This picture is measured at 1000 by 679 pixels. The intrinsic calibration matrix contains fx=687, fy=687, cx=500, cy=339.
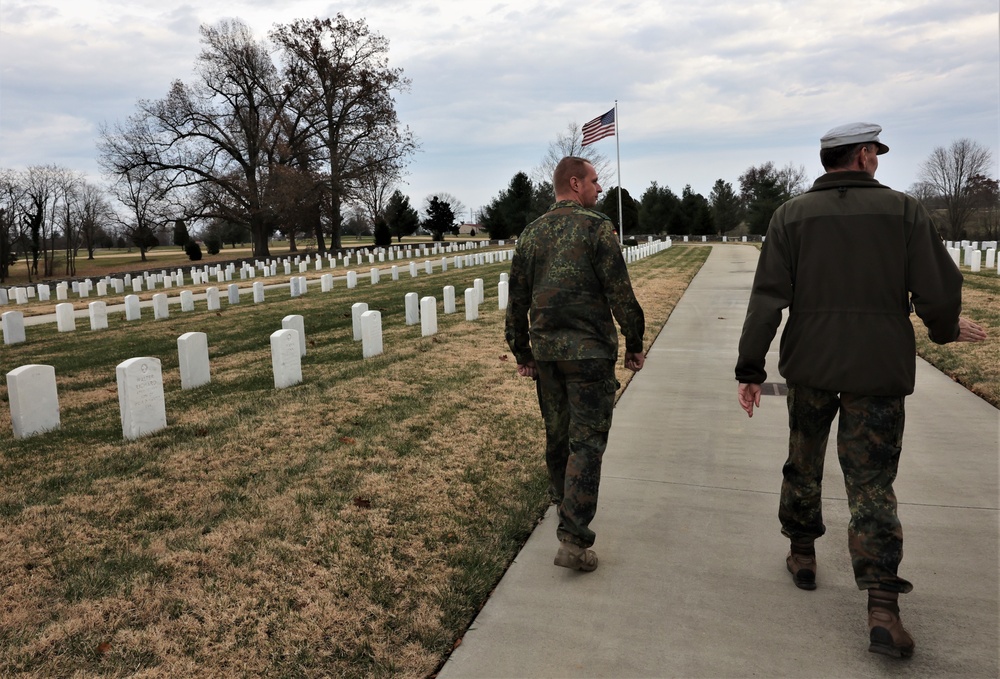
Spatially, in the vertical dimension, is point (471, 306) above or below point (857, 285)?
below

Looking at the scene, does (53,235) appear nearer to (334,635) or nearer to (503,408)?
(503,408)

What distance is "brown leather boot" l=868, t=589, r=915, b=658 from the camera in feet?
8.88

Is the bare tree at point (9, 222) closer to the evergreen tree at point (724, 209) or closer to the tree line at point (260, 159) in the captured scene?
the tree line at point (260, 159)

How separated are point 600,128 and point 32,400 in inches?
946

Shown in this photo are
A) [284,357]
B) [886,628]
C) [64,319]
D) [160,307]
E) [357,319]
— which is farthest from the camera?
[160,307]

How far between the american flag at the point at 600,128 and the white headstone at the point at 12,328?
20.2 metres

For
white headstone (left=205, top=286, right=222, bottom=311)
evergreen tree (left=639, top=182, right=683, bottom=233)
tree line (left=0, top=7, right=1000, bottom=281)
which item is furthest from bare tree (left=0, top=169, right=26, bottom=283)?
evergreen tree (left=639, top=182, right=683, bottom=233)

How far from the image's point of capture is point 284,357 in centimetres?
759

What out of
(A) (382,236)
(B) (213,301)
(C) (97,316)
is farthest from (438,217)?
(C) (97,316)

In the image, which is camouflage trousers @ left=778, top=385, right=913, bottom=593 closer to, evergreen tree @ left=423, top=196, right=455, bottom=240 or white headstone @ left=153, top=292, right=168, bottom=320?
white headstone @ left=153, top=292, right=168, bottom=320

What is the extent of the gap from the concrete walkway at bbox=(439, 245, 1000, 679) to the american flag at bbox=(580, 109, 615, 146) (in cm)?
2262

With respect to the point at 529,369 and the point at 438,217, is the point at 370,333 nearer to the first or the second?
the point at 529,369

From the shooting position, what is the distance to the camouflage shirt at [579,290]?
339cm

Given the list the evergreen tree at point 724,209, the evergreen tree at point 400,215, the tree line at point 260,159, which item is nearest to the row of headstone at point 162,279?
the tree line at point 260,159
